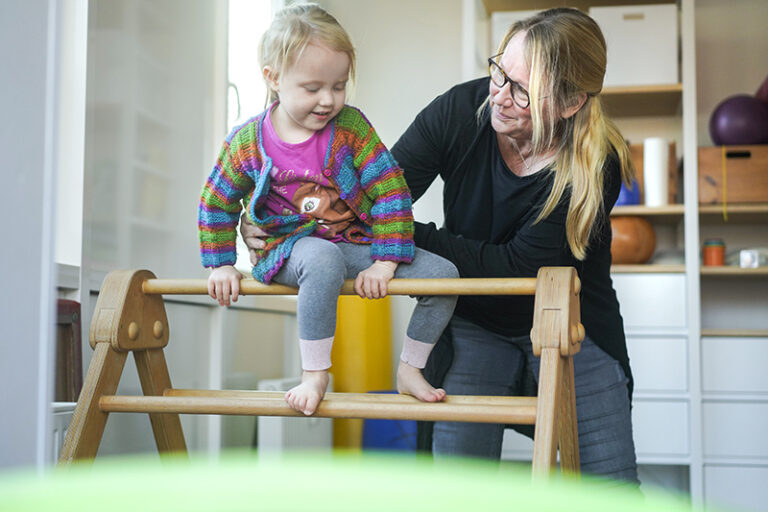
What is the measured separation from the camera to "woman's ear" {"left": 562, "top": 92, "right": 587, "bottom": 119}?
132 cm

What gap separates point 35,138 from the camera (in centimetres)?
101

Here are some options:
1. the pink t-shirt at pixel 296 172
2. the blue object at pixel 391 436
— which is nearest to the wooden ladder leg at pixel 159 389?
the pink t-shirt at pixel 296 172

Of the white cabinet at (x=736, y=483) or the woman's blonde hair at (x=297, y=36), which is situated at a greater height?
the woman's blonde hair at (x=297, y=36)

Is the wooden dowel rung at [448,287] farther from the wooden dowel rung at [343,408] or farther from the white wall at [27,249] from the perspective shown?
the white wall at [27,249]

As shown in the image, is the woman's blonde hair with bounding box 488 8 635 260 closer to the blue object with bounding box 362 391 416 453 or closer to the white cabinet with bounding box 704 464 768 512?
the blue object with bounding box 362 391 416 453

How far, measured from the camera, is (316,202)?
4.17 ft

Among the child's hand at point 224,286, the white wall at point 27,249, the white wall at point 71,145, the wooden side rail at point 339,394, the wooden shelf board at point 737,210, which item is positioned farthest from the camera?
the wooden shelf board at point 737,210

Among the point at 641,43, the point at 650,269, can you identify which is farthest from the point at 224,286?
the point at 641,43

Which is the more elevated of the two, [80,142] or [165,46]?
[165,46]

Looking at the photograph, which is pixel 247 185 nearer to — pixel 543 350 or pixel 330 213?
pixel 330 213

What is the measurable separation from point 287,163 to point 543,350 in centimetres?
47

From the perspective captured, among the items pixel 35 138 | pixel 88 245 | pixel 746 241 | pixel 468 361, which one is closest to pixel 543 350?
pixel 468 361

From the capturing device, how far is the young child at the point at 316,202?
3.94ft

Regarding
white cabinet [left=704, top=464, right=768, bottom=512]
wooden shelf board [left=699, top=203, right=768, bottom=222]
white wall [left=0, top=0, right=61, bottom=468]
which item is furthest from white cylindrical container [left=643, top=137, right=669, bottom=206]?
white wall [left=0, top=0, right=61, bottom=468]
